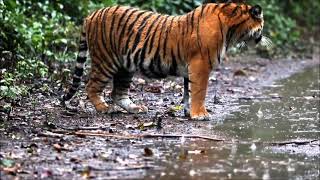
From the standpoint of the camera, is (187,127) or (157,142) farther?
(187,127)

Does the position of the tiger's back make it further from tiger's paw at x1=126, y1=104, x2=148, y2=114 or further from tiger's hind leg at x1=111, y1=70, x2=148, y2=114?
tiger's paw at x1=126, y1=104, x2=148, y2=114

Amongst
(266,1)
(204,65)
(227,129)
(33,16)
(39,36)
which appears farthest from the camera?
(266,1)

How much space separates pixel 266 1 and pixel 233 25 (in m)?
10.4

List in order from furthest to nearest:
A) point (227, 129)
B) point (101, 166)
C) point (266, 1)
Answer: point (266, 1) < point (227, 129) < point (101, 166)

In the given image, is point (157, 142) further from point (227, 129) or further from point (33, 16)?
point (33, 16)

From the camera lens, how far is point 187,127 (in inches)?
283

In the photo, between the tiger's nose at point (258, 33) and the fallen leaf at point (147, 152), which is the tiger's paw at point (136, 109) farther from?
the fallen leaf at point (147, 152)

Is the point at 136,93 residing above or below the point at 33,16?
below

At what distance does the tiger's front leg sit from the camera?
7.62 m

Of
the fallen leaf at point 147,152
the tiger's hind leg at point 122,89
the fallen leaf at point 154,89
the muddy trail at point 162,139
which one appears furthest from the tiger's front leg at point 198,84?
the fallen leaf at point 154,89

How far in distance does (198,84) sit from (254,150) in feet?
5.58

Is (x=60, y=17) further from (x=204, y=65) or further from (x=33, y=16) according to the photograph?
(x=204, y=65)

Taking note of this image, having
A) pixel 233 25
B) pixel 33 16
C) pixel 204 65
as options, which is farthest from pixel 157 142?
pixel 33 16

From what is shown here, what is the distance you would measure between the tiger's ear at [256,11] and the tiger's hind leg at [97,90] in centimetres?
185
